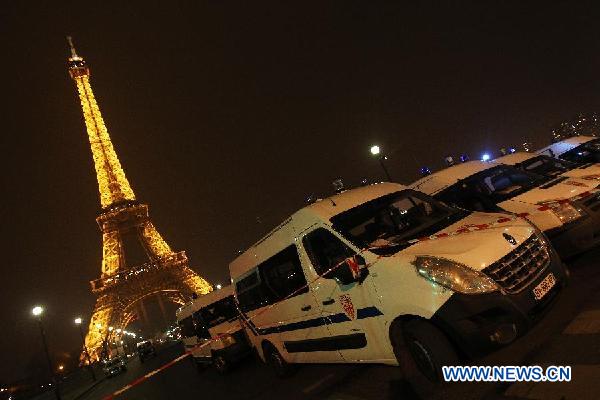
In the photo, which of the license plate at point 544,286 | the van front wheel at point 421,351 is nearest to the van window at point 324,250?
the van front wheel at point 421,351

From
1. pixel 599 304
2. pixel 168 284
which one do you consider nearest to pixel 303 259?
pixel 599 304

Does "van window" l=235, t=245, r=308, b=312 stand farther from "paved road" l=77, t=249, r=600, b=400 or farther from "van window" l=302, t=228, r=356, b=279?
"paved road" l=77, t=249, r=600, b=400

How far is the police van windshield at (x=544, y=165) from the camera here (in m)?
9.49

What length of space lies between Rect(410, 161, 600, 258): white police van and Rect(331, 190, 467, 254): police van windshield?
184 centimetres

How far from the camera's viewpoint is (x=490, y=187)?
8.80 m

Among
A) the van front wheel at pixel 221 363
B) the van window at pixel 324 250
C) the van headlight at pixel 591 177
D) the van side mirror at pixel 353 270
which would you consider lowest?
the van front wheel at pixel 221 363

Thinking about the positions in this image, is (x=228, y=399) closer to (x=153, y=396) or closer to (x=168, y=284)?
(x=153, y=396)

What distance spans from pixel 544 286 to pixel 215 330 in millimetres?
9367

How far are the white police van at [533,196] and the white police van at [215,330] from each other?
573 cm

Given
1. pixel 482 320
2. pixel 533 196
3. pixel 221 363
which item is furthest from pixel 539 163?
pixel 221 363

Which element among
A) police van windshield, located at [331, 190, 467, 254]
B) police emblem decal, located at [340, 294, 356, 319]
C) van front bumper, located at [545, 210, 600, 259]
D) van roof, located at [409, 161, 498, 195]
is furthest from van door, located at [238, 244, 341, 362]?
van roof, located at [409, 161, 498, 195]

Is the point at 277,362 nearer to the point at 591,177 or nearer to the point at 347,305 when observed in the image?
the point at 347,305

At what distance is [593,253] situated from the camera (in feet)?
23.9

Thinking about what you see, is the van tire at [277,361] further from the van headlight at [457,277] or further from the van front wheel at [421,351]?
the van headlight at [457,277]
